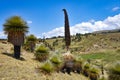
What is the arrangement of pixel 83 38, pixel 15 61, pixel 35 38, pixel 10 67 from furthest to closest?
pixel 83 38, pixel 35 38, pixel 15 61, pixel 10 67

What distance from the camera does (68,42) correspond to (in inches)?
952

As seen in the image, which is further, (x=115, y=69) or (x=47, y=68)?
(x=115, y=69)

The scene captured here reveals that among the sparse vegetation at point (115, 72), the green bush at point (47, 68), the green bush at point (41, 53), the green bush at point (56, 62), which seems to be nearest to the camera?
the green bush at point (47, 68)

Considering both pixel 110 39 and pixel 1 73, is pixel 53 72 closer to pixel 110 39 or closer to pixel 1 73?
A: pixel 1 73

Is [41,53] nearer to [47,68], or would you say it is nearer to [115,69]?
[47,68]

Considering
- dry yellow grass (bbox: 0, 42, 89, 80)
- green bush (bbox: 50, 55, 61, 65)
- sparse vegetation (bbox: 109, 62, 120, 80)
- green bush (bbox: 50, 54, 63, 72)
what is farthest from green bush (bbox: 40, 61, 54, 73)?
sparse vegetation (bbox: 109, 62, 120, 80)

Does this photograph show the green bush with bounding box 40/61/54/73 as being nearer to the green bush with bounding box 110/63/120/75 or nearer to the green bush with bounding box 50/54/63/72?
the green bush with bounding box 50/54/63/72

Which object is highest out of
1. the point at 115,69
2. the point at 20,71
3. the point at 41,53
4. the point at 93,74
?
the point at 41,53

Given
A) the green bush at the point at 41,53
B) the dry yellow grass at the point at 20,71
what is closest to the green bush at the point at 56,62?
the dry yellow grass at the point at 20,71

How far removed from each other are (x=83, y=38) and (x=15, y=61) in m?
102

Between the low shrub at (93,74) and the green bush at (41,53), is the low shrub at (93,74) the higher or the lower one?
the lower one

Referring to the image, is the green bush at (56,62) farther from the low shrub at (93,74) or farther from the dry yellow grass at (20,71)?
the low shrub at (93,74)

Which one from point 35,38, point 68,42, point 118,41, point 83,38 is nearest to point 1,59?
point 35,38

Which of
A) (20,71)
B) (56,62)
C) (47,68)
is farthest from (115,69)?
(20,71)
